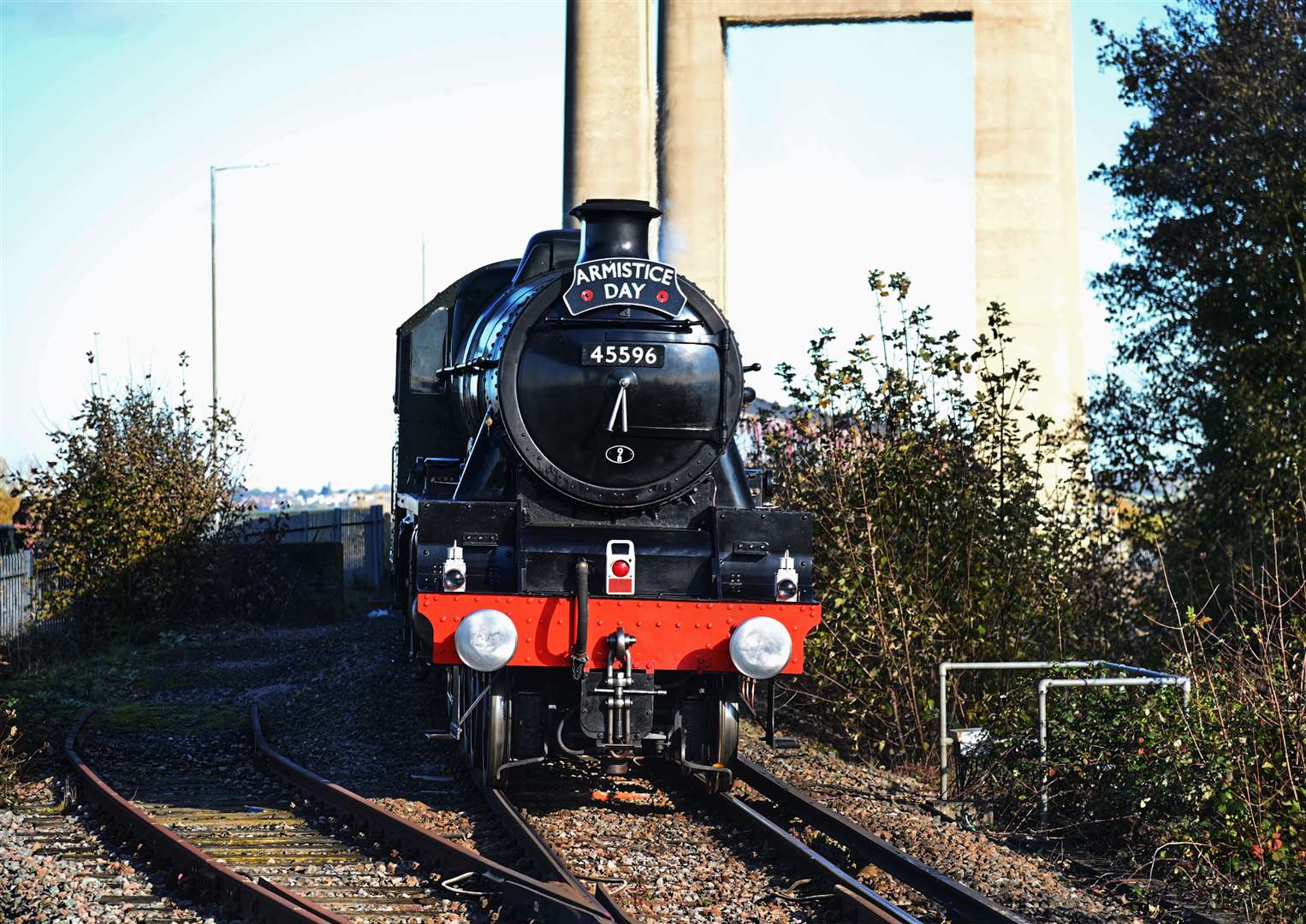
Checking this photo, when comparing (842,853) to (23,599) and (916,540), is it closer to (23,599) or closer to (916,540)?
(916,540)

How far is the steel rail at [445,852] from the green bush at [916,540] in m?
3.76

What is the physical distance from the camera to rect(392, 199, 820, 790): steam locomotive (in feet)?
25.2

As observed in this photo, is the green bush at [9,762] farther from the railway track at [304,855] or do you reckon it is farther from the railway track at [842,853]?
the railway track at [842,853]

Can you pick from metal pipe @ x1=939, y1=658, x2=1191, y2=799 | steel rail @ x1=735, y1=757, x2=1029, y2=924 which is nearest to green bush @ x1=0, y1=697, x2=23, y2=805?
steel rail @ x1=735, y1=757, x2=1029, y2=924

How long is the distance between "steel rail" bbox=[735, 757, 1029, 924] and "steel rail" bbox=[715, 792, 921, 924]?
19cm


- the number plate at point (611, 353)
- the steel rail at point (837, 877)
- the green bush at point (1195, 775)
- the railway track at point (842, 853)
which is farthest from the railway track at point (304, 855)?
the green bush at point (1195, 775)

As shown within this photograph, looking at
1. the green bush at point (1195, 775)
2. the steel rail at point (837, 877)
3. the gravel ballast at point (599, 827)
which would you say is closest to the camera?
the steel rail at point (837, 877)

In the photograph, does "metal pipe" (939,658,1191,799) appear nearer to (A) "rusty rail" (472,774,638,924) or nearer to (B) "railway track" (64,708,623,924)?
(A) "rusty rail" (472,774,638,924)

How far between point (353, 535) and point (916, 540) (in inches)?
712

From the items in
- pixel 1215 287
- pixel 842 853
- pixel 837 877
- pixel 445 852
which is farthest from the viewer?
pixel 1215 287

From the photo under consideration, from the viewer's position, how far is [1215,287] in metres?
14.9

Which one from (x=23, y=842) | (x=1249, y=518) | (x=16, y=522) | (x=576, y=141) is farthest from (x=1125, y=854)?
(x=16, y=522)

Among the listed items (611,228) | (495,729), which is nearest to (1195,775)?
(495,729)

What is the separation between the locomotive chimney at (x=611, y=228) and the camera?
833 cm
